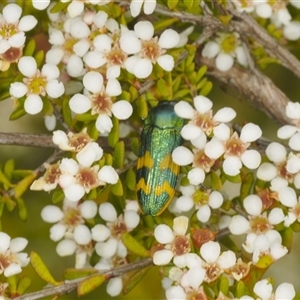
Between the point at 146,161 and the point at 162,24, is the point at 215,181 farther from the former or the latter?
the point at 162,24

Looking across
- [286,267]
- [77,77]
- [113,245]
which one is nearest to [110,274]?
[113,245]

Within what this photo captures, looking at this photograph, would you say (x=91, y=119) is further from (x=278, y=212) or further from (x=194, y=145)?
(x=278, y=212)

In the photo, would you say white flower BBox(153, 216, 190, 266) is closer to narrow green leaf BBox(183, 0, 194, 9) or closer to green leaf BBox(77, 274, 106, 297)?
green leaf BBox(77, 274, 106, 297)

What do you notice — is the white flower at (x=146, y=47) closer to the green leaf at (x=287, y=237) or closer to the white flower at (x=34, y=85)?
the white flower at (x=34, y=85)

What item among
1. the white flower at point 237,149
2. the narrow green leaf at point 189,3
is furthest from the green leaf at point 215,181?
the narrow green leaf at point 189,3

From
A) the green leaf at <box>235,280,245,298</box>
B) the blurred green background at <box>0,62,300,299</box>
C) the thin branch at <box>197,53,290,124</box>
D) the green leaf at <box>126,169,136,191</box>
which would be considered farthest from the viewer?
the blurred green background at <box>0,62,300,299</box>

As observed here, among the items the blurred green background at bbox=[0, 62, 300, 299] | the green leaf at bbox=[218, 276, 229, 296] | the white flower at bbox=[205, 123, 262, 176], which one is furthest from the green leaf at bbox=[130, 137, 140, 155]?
the blurred green background at bbox=[0, 62, 300, 299]
